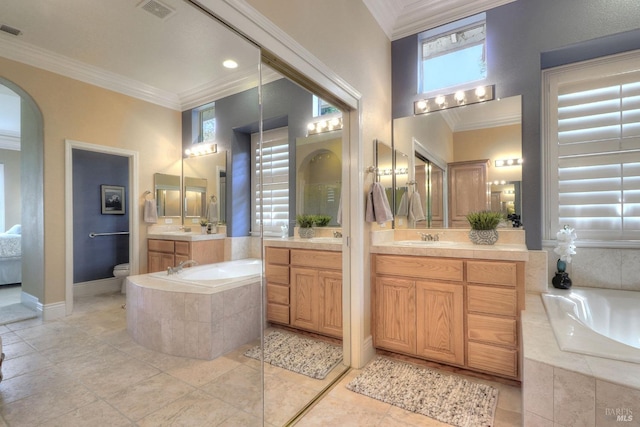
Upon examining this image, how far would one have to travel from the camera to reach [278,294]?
2.89 meters

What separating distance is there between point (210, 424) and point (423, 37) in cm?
354

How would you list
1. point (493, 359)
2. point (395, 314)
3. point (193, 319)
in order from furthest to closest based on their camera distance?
1. point (395, 314)
2. point (493, 359)
3. point (193, 319)

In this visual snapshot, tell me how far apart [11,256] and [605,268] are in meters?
3.61

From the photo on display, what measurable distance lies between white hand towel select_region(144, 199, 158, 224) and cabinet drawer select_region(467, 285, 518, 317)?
6.79 ft

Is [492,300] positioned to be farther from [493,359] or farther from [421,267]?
[421,267]

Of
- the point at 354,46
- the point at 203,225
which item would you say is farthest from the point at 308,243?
the point at 354,46

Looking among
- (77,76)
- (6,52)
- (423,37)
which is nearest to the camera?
(6,52)

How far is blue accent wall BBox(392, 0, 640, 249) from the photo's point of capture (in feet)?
7.25

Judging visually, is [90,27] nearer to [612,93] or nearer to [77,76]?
[77,76]

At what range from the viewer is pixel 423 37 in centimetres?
293

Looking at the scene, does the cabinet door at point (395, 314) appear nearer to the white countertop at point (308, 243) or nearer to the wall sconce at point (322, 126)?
the white countertop at point (308, 243)

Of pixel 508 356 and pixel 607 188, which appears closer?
pixel 508 356

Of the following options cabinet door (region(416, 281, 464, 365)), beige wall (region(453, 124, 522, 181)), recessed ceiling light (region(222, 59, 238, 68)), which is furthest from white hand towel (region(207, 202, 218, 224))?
beige wall (region(453, 124, 522, 181))

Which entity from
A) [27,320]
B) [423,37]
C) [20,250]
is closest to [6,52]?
[20,250]
